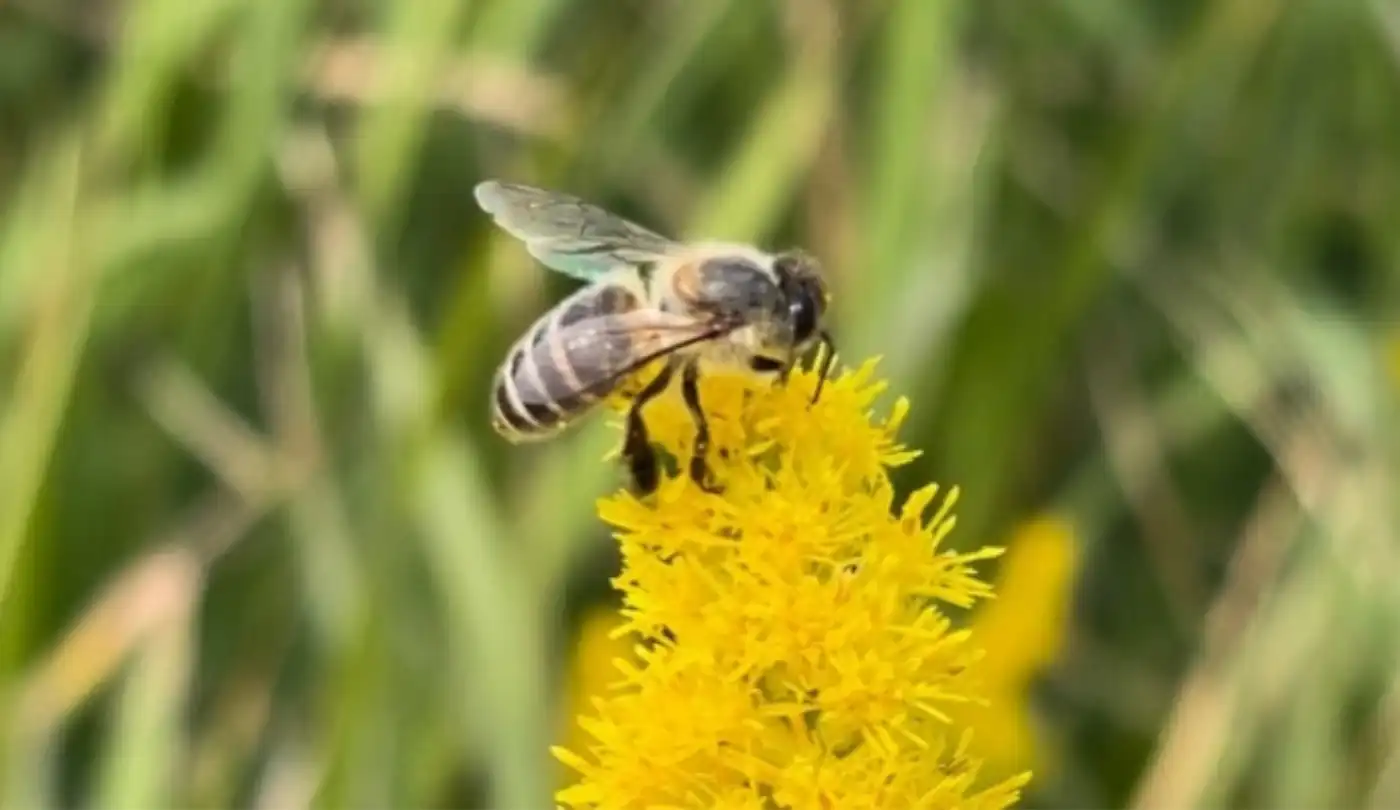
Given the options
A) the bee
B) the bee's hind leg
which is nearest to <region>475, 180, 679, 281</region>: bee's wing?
the bee

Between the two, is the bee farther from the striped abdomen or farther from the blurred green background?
the blurred green background

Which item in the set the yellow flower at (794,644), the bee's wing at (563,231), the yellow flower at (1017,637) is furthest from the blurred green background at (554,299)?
the yellow flower at (794,644)

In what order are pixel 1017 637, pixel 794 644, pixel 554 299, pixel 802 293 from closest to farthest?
pixel 794 644 → pixel 802 293 → pixel 1017 637 → pixel 554 299

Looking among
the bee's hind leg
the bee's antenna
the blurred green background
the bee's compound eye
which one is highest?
the bee's antenna

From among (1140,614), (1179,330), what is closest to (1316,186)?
(1179,330)

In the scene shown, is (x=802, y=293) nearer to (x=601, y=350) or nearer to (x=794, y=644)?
(x=601, y=350)

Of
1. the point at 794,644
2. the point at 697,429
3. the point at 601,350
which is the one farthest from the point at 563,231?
the point at 794,644
